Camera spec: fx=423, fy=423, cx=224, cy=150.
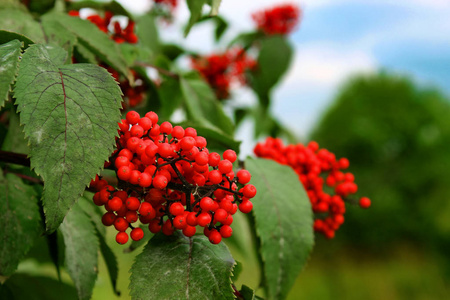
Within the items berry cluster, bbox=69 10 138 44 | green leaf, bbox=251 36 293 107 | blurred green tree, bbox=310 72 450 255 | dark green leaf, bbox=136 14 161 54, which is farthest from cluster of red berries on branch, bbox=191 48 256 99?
blurred green tree, bbox=310 72 450 255

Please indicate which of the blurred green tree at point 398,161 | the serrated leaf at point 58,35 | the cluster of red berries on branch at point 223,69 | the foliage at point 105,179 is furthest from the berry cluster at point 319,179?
the blurred green tree at point 398,161

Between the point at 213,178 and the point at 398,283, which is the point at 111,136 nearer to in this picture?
the point at 213,178

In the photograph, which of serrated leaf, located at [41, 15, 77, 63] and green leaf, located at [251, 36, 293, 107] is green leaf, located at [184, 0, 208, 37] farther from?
green leaf, located at [251, 36, 293, 107]

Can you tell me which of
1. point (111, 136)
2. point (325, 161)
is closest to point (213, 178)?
point (111, 136)

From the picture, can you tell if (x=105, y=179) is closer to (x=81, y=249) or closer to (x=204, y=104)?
(x=81, y=249)

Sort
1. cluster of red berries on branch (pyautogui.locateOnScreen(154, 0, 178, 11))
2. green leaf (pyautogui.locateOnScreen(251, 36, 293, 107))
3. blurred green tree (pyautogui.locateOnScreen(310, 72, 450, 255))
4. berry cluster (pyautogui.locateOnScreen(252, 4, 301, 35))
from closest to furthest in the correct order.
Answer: green leaf (pyautogui.locateOnScreen(251, 36, 293, 107))
cluster of red berries on branch (pyautogui.locateOnScreen(154, 0, 178, 11))
berry cluster (pyautogui.locateOnScreen(252, 4, 301, 35))
blurred green tree (pyautogui.locateOnScreen(310, 72, 450, 255))

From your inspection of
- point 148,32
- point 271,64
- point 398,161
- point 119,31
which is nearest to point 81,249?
point 119,31

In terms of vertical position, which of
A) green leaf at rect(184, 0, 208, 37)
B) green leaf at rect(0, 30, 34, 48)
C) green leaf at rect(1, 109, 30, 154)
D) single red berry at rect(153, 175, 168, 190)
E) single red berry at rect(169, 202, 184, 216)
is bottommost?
green leaf at rect(1, 109, 30, 154)

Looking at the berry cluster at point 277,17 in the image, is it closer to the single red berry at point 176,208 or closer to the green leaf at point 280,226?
the green leaf at point 280,226
